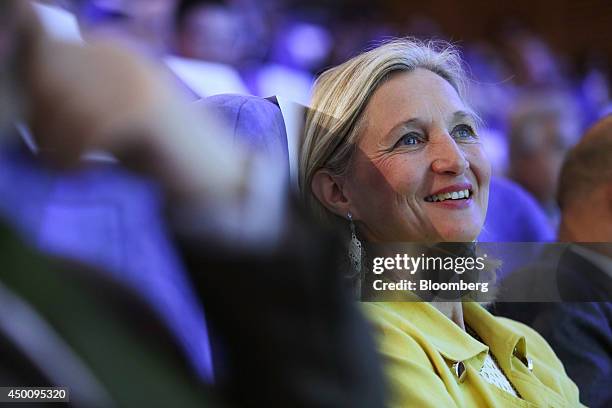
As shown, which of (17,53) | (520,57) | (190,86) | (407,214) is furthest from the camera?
(520,57)

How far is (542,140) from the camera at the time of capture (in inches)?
70.7

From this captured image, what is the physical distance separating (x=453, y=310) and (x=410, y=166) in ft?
0.97

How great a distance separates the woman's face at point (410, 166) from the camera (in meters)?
1.59

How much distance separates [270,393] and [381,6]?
1.20 meters

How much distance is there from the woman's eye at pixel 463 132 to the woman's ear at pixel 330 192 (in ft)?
0.78

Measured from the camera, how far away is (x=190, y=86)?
147cm

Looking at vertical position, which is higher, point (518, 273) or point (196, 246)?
point (518, 273)

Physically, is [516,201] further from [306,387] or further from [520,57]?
[306,387]

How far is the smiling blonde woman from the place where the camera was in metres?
1.57

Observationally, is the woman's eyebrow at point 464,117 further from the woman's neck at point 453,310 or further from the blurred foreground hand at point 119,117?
the blurred foreground hand at point 119,117

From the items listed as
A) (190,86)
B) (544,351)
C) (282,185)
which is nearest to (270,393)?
(282,185)

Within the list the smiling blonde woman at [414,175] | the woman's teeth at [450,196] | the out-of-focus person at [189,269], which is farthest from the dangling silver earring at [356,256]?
the out-of-focus person at [189,269]

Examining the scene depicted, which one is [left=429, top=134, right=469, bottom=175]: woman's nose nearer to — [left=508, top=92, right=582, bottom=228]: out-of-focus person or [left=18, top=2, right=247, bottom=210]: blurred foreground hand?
[left=508, top=92, right=582, bottom=228]: out-of-focus person

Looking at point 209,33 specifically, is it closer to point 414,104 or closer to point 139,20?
point 139,20
